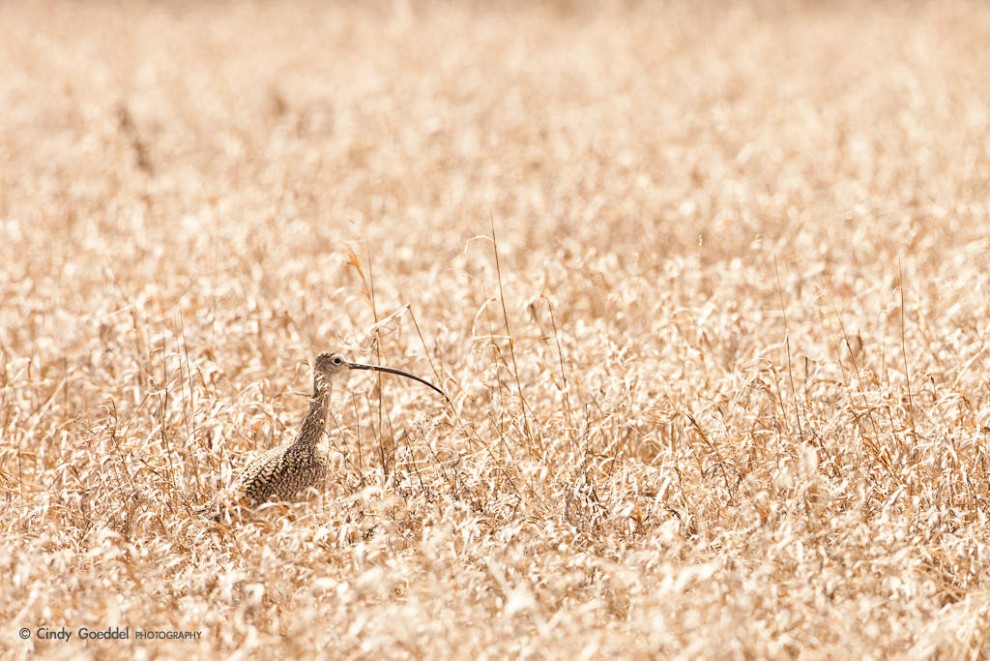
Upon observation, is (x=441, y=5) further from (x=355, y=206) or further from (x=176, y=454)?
(x=176, y=454)

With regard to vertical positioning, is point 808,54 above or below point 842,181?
above

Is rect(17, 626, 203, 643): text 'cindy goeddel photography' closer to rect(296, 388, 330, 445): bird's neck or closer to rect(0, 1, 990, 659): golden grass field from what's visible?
rect(0, 1, 990, 659): golden grass field

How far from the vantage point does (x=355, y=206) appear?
31.4 feet

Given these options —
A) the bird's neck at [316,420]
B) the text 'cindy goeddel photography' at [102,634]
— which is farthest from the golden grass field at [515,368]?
the bird's neck at [316,420]

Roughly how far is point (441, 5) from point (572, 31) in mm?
2961

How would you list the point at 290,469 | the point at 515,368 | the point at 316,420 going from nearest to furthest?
the point at 290,469, the point at 316,420, the point at 515,368

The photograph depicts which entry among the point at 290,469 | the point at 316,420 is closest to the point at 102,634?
the point at 290,469

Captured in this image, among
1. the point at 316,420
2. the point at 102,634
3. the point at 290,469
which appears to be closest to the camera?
the point at 102,634

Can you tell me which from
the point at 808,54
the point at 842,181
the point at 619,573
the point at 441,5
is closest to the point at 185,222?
the point at 842,181

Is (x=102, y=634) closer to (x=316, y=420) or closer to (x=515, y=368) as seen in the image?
(x=316, y=420)

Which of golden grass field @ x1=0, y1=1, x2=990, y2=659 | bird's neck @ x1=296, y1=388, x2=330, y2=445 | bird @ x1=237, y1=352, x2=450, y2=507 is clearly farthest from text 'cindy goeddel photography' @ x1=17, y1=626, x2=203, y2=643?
bird's neck @ x1=296, y1=388, x2=330, y2=445

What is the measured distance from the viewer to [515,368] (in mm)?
5117

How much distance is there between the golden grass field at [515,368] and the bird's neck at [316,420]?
193mm

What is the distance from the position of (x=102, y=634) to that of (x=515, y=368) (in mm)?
2085
